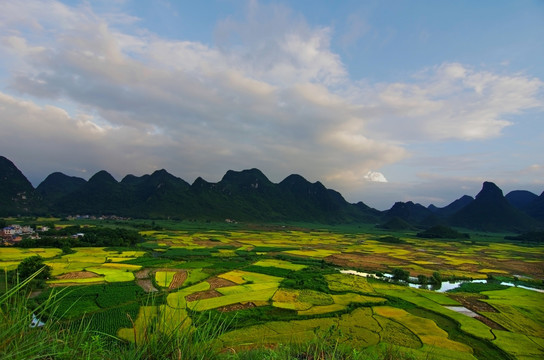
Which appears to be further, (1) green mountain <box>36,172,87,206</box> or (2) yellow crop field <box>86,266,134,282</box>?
(1) green mountain <box>36,172,87,206</box>

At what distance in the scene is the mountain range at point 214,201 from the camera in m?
96.8

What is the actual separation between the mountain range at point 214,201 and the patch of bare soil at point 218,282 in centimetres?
8408

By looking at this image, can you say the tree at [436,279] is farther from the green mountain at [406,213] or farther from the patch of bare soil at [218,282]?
the green mountain at [406,213]

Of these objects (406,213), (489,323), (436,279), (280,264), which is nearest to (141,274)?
(280,264)

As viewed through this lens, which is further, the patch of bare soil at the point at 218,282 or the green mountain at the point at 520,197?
the green mountain at the point at 520,197

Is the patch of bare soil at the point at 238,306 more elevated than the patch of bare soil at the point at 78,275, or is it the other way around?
the patch of bare soil at the point at 238,306

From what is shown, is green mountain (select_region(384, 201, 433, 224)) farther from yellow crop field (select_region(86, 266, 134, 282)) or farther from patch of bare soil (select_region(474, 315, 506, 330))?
yellow crop field (select_region(86, 266, 134, 282))

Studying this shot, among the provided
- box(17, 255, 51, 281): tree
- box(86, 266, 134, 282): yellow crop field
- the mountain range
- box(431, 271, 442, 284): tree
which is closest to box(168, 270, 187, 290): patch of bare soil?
box(86, 266, 134, 282): yellow crop field

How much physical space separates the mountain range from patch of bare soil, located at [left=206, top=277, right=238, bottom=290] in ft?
276

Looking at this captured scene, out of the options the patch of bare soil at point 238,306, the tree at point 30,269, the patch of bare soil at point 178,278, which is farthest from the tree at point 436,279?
the tree at point 30,269

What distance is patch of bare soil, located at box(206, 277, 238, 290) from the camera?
23.6 meters

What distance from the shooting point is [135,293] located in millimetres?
20516

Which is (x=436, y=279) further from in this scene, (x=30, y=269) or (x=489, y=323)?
(x=30, y=269)

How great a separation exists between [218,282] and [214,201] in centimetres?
10343
